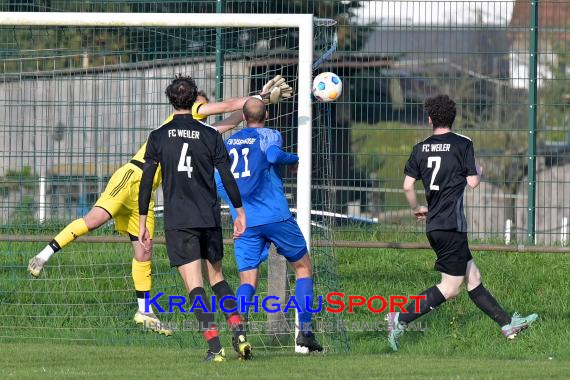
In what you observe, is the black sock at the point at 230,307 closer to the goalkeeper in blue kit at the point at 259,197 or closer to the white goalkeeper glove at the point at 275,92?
the goalkeeper in blue kit at the point at 259,197

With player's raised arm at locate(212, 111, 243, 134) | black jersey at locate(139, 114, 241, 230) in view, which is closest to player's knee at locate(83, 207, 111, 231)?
player's raised arm at locate(212, 111, 243, 134)

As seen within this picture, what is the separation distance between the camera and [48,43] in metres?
12.6

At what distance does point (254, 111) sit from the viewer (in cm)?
951

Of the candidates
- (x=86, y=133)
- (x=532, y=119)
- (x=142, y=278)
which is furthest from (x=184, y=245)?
A: (x=532, y=119)

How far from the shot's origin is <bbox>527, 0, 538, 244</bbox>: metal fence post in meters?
12.7

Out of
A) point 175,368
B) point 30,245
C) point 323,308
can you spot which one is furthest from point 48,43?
point 175,368

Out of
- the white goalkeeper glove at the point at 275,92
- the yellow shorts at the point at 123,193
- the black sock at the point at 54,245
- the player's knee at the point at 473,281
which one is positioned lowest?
the player's knee at the point at 473,281

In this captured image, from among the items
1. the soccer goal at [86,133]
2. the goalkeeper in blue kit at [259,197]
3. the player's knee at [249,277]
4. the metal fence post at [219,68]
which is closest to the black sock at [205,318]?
the goalkeeper in blue kit at [259,197]

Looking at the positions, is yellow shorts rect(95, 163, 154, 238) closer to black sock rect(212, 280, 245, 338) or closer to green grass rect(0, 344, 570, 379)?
green grass rect(0, 344, 570, 379)

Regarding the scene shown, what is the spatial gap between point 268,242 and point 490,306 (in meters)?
1.91

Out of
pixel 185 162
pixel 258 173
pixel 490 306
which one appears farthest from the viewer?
pixel 490 306

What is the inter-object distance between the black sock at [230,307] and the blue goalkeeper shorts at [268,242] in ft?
2.40

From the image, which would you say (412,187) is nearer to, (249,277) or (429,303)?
(429,303)

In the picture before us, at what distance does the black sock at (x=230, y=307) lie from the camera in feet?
28.5
